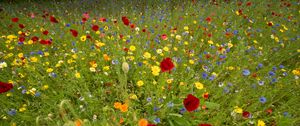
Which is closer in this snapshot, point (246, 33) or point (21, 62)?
point (21, 62)

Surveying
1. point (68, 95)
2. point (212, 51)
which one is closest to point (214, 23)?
point (212, 51)

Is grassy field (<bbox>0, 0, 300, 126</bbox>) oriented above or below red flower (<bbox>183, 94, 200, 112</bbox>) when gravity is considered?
above

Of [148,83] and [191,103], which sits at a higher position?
[148,83]

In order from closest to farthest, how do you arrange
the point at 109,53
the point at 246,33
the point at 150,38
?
the point at 109,53 < the point at 150,38 < the point at 246,33

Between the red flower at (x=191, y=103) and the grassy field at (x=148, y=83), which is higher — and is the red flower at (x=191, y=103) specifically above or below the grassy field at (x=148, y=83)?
below

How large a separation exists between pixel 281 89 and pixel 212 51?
0.94 m

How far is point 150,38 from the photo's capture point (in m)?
3.66

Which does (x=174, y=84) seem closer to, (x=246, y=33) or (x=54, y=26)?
(x=246, y=33)

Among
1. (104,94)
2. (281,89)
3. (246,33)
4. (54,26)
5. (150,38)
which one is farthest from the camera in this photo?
(54,26)

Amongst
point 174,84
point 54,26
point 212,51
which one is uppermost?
point 54,26

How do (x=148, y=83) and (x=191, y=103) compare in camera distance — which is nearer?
(x=191, y=103)

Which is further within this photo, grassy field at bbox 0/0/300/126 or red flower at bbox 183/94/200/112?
grassy field at bbox 0/0/300/126

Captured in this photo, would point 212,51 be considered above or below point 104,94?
above

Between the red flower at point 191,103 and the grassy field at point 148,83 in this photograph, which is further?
the grassy field at point 148,83
